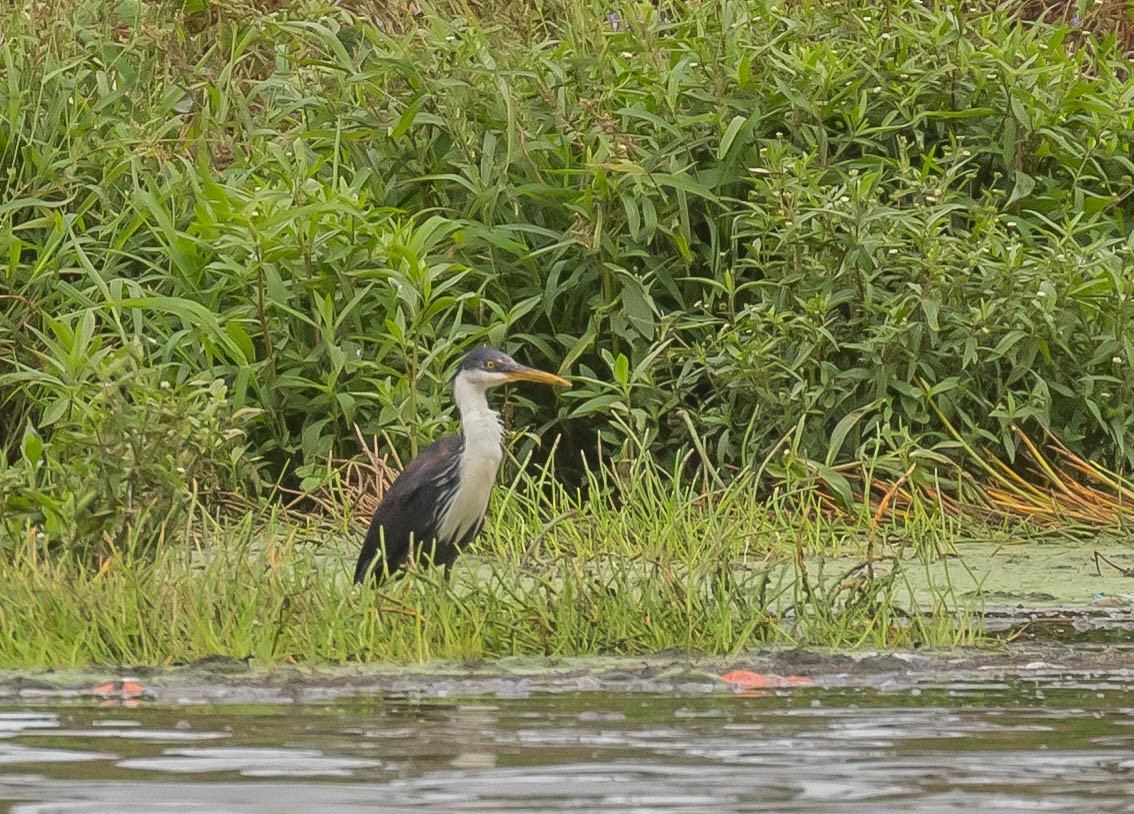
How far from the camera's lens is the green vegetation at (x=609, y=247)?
822 cm

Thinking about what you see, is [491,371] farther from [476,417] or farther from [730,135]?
[730,135]

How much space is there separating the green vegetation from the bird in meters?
0.47

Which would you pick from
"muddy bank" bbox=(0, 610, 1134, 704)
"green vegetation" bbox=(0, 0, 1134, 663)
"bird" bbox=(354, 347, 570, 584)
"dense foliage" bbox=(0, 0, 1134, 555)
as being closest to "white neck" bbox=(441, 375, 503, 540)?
"bird" bbox=(354, 347, 570, 584)

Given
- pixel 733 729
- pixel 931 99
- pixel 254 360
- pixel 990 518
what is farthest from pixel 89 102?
pixel 733 729

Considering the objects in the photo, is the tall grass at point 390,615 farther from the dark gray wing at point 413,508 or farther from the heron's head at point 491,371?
the heron's head at point 491,371

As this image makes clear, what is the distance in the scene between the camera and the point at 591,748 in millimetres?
4344

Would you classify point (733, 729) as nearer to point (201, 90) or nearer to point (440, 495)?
point (440, 495)

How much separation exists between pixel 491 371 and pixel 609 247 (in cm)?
168

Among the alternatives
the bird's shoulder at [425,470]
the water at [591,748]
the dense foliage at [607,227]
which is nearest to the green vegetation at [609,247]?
the dense foliage at [607,227]

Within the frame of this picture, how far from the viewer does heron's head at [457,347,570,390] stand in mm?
7098

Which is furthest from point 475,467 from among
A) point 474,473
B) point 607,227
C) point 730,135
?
point 730,135

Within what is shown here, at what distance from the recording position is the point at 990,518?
8273 millimetres

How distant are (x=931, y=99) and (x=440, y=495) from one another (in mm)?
3437

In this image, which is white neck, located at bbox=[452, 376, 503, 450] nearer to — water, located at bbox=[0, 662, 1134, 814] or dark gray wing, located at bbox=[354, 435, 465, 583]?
dark gray wing, located at bbox=[354, 435, 465, 583]
